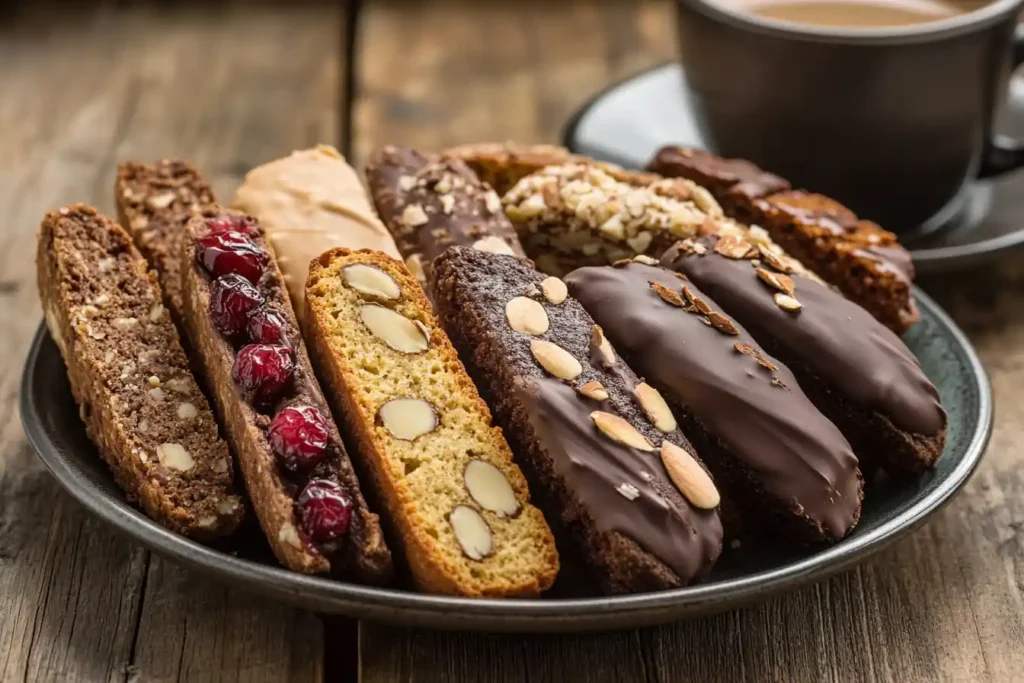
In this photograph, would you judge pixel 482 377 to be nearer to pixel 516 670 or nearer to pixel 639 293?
pixel 639 293

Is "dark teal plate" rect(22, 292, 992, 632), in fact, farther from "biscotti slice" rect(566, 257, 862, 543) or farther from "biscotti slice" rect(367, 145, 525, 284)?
"biscotti slice" rect(367, 145, 525, 284)

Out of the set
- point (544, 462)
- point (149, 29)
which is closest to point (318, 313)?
point (544, 462)

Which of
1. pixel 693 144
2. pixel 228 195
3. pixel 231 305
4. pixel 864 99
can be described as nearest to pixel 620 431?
pixel 231 305

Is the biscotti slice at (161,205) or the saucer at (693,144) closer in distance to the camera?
the biscotti slice at (161,205)

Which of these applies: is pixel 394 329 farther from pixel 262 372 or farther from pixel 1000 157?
pixel 1000 157

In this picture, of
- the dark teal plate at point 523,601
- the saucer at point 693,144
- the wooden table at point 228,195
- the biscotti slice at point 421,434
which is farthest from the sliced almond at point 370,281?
the saucer at point 693,144

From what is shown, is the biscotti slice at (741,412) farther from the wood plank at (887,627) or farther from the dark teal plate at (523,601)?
the wood plank at (887,627)

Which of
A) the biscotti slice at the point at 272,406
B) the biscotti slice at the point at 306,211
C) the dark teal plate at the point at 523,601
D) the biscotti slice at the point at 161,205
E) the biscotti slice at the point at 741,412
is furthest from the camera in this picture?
the biscotti slice at the point at 161,205
